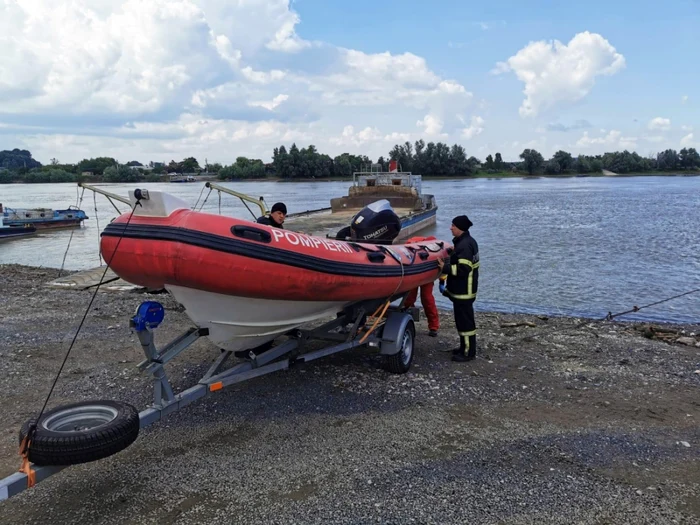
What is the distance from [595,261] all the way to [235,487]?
620 inches

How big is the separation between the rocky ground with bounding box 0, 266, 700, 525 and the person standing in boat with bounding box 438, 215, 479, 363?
0.30 m

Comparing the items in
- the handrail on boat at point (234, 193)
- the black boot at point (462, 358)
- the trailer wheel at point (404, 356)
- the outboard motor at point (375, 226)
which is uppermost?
the handrail on boat at point (234, 193)

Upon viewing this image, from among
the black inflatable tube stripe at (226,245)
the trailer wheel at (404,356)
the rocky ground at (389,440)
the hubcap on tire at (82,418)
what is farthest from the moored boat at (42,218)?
the hubcap on tire at (82,418)

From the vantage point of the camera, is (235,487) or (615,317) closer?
(235,487)

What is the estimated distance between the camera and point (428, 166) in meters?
103

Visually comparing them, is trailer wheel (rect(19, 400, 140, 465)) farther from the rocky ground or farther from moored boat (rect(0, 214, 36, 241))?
moored boat (rect(0, 214, 36, 241))

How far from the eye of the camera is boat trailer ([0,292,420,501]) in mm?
2998

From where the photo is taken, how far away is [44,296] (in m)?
9.03

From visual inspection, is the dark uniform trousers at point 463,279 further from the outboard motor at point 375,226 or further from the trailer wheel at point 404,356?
the outboard motor at point 375,226

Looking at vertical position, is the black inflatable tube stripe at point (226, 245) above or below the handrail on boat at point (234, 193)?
below

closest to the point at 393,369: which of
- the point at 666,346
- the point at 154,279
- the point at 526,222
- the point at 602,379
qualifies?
the point at 602,379

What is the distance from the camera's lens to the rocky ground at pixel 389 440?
304cm

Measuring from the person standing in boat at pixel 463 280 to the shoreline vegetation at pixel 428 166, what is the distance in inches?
3752

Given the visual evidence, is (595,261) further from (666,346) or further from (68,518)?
(68,518)
